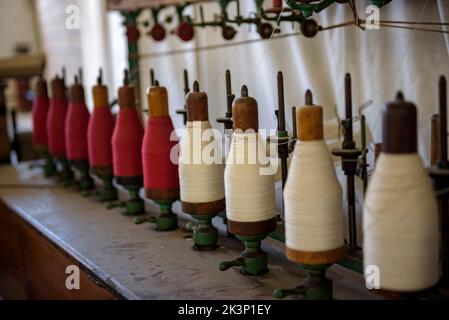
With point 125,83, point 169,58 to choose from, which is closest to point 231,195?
point 125,83

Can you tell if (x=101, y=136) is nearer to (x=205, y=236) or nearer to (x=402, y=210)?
(x=205, y=236)

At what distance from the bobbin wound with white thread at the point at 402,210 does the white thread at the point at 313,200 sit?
0.08m

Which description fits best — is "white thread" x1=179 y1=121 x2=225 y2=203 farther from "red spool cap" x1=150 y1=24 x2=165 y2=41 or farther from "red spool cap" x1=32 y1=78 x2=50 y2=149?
"red spool cap" x1=32 y1=78 x2=50 y2=149

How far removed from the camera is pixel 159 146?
1.19m

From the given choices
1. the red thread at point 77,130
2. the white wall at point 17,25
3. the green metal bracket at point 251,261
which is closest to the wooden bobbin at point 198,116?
the green metal bracket at point 251,261

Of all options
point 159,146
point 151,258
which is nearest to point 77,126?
point 159,146

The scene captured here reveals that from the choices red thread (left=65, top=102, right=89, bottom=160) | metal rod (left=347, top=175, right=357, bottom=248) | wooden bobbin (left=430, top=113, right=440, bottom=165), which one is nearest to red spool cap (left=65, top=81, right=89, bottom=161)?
red thread (left=65, top=102, right=89, bottom=160)

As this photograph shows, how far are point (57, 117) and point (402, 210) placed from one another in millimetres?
1284

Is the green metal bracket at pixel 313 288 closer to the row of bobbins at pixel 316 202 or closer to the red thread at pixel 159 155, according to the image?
the row of bobbins at pixel 316 202

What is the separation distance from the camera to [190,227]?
124 centimetres

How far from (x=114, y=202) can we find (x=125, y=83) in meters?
0.31

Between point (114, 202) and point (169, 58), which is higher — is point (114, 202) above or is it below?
below

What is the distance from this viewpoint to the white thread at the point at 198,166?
1062 mm
